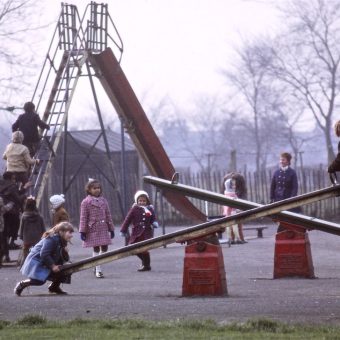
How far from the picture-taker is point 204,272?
13281 millimetres

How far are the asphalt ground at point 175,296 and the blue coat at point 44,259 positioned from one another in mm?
280

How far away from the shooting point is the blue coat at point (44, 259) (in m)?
14.0

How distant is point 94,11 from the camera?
89.5ft

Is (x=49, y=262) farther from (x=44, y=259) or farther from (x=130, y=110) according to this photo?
(x=130, y=110)

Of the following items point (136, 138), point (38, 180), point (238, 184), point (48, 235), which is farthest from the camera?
point (136, 138)

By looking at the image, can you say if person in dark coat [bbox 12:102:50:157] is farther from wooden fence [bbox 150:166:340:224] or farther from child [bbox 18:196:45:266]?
wooden fence [bbox 150:166:340:224]

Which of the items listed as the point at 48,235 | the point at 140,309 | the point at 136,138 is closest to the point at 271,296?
the point at 140,309

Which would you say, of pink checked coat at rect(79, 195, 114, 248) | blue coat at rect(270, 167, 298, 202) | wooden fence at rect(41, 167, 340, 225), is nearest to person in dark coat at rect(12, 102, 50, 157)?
blue coat at rect(270, 167, 298, 202)

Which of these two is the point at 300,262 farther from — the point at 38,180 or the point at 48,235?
the point at 38,180

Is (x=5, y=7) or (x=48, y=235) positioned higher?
(x=5, y=7)

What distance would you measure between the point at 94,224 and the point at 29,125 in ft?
19.5

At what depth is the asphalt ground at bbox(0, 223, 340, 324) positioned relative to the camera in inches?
445

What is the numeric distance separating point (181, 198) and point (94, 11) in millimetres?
5399

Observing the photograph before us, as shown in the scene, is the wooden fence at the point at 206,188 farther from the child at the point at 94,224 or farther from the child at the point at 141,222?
the child at the point at 94,224
